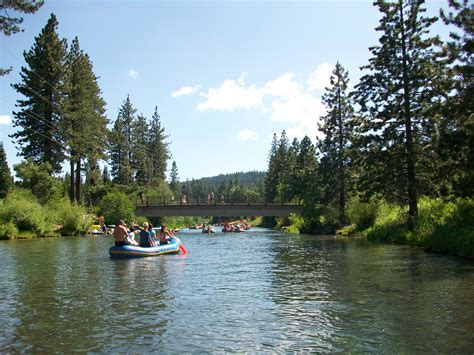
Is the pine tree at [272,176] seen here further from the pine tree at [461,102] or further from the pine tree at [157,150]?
the pine tree at [461,102]

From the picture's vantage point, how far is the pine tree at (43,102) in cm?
5034

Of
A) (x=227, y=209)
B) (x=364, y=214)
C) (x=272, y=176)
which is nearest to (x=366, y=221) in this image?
(x=364, y=214)

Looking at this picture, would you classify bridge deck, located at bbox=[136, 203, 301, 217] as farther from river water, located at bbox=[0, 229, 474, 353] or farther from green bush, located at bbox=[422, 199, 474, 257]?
river water, located at bbox=[0, 229, 474, 353]

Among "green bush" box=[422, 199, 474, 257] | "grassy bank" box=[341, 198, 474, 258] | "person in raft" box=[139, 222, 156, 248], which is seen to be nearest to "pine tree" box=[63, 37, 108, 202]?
"person in raft" box=[139, 222, 156, 248]

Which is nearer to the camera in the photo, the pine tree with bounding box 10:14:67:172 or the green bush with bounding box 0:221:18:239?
the green bush with bounding box 0:221:18:239

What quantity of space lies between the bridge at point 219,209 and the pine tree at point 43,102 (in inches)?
641

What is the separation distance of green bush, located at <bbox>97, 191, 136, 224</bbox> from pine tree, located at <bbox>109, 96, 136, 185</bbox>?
57.4 feet

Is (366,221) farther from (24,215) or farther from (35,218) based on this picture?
(24,215)

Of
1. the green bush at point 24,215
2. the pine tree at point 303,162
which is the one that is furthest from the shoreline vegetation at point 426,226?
the pine tree at point 303,162

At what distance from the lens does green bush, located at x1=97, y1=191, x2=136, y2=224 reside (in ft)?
194

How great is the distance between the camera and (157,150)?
97000 millimetres

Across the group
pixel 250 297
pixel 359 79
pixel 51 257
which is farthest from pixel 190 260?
pixel 359 79

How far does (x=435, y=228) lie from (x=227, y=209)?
38.7m

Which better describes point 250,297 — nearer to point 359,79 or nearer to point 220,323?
point 220,323
